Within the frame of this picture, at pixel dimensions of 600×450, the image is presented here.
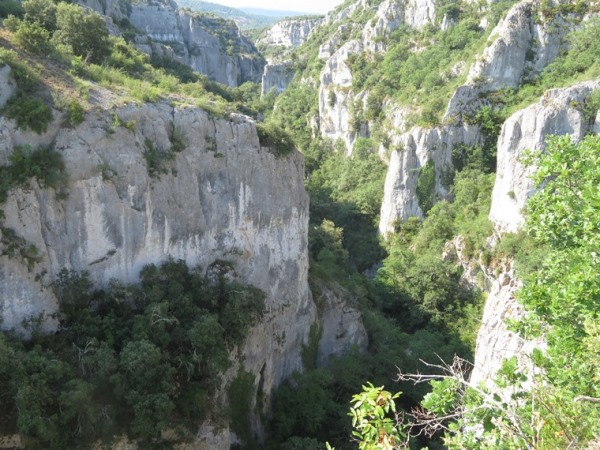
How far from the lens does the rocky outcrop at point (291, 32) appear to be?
142750mm

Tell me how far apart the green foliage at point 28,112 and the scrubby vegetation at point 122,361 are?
4669mm

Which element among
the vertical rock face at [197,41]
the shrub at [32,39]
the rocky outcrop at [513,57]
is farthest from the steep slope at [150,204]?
the vertical rock face at [197,41]

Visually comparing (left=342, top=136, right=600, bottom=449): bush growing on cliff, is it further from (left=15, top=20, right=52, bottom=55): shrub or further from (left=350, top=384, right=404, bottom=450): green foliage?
(left=15, top=20, right=52, bottom=55): shrub

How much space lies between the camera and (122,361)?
43.1ft

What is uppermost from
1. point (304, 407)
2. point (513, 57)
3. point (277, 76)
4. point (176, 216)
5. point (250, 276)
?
point (513, 57)

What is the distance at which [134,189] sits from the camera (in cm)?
1628

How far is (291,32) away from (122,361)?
145 meters

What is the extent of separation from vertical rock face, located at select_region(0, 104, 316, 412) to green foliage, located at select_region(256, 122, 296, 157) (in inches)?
14.8

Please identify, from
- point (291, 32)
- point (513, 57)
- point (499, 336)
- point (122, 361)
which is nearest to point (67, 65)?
point (122, 361)

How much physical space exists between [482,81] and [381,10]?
3074cm

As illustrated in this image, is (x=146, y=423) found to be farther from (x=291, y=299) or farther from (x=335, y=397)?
(x=335, y=397)

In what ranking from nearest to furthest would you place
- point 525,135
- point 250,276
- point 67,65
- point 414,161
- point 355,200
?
point 67,65 < point 250,276 < point 525,135 < point 414,161 < point 355,200

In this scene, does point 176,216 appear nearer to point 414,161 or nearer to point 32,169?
Answer: point 32,169

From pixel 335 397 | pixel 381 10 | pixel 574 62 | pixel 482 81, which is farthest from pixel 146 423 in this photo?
pixel 381 10
